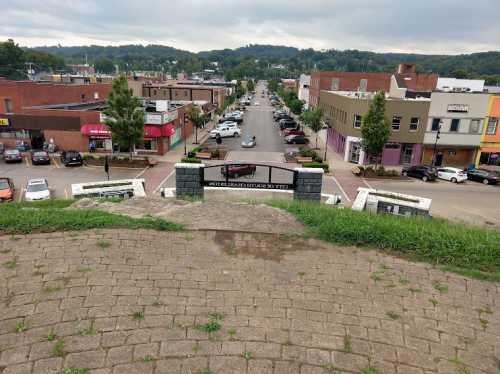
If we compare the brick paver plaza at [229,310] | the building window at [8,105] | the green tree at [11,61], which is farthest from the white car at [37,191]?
the green tree at [11,61]

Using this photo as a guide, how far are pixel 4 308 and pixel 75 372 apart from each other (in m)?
2.44

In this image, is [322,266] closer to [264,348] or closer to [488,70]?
[264,348]

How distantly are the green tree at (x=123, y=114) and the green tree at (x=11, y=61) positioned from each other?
4149 inches

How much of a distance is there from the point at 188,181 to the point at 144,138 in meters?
23.2

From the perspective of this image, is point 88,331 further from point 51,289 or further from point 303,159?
point 303,159

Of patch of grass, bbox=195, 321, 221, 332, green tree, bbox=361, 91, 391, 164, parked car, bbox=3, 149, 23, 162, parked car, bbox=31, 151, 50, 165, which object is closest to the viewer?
patch of grass, bbox=195, 321, 221, 332

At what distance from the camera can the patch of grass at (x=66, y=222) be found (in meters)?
10.1

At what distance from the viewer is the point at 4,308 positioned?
7.05 metres

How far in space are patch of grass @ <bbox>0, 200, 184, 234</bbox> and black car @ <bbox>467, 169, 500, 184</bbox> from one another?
28784 millimetres

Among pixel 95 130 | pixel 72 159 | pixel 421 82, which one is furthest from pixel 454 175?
pixel 421 82

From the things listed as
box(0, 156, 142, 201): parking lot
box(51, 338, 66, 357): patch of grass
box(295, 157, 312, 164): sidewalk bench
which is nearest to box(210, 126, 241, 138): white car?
box(295, 157, 312, 164): sidewalk bench

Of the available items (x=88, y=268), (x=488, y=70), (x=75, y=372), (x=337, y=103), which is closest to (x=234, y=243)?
(x=88, y=268)

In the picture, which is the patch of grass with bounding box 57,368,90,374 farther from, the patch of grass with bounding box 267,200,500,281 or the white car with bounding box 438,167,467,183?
the white car with bounding box 438,167,467,183

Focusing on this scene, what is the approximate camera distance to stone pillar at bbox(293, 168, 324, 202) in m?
15.8
